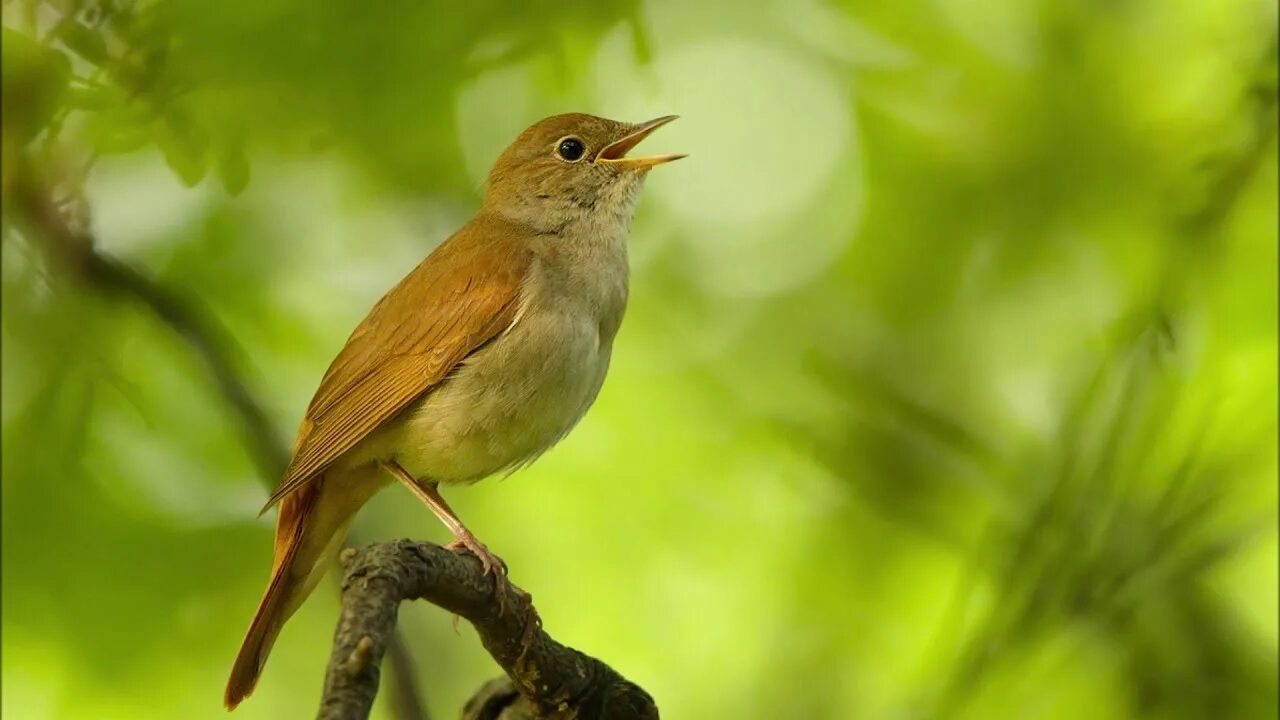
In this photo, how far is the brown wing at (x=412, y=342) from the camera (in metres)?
4.80

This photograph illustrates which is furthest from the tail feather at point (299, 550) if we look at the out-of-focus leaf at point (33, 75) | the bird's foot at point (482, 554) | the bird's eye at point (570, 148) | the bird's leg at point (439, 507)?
the bird's eye at point (570, 148)

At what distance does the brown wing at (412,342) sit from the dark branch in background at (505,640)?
1079 mm

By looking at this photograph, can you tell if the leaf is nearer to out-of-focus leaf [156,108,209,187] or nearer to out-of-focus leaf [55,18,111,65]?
out-of-focus leaf [156,108,209,187]

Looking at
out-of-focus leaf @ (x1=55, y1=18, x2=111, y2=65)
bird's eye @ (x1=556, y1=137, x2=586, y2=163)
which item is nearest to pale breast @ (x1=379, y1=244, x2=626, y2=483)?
bird's eye @ (x1=556, y1=137, x2=586, y2=163)

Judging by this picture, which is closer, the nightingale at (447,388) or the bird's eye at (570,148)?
the nightingale at (447,388)

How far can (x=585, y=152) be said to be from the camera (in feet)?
19.3

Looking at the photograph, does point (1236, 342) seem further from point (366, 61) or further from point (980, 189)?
point (366, 61)

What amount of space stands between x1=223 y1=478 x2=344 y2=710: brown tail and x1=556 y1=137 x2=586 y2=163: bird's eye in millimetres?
1720

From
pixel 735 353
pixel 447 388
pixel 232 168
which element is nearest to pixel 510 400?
pixel 447 388

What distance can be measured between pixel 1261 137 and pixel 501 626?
3234mm

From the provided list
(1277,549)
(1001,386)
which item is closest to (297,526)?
(1001,386)

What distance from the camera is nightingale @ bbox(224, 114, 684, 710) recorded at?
4754mm

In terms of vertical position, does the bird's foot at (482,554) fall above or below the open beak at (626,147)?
below

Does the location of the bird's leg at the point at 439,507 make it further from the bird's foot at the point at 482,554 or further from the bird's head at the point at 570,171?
the bird's head at the point at 570,171
